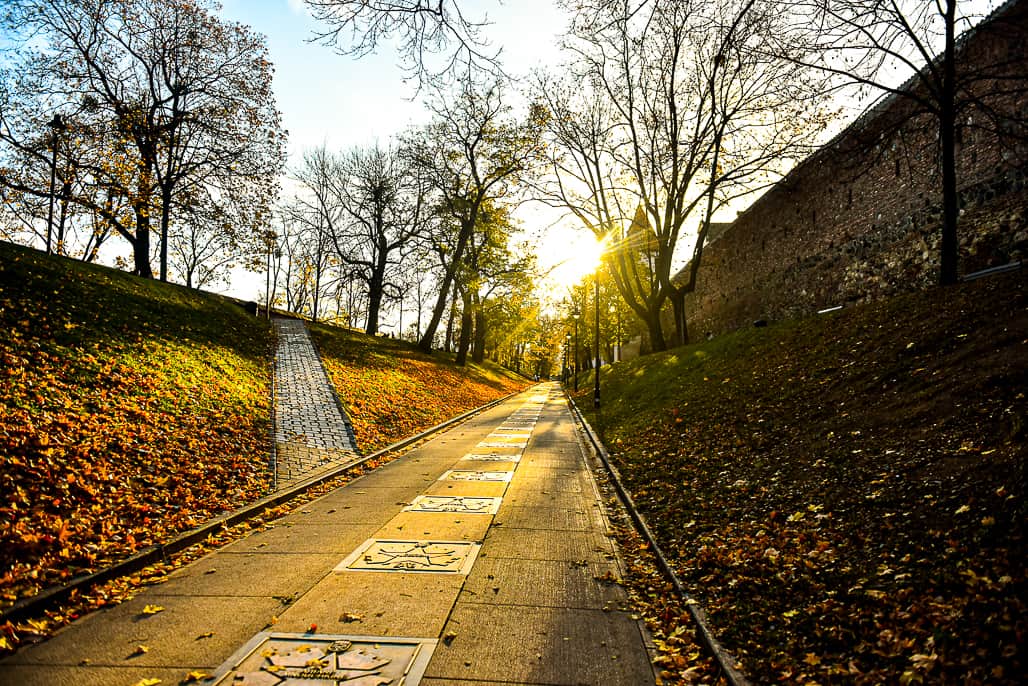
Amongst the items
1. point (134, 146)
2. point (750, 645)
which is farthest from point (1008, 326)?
point (134, 146)

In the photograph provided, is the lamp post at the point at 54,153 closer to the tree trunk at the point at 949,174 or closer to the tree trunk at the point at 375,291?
the tree trunk at the point at 375,291

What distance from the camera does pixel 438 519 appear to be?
727cm

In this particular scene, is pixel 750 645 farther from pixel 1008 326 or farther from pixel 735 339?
pixel 735 339

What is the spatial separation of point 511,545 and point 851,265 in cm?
1558

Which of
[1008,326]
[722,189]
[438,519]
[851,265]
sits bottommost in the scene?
[438,519]

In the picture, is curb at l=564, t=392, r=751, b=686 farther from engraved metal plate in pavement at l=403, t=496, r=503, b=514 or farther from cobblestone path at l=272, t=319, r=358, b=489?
cobblestone path at l=272, t=319, r=358, b=489

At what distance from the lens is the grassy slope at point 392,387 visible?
1537 centimetres

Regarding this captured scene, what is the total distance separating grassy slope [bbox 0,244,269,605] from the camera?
5414 millimetres

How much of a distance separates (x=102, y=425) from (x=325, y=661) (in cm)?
634

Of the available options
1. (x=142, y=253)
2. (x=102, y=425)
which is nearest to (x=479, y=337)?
(x=142, y=253)

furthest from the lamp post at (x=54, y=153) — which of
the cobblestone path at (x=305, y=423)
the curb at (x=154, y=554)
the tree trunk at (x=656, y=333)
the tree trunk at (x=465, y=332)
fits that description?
the tree trunk at (x=656, y=333)

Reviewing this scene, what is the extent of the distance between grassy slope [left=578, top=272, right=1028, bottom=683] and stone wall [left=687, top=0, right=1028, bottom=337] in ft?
9.80

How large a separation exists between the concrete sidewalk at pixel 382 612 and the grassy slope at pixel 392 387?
20.0 ft

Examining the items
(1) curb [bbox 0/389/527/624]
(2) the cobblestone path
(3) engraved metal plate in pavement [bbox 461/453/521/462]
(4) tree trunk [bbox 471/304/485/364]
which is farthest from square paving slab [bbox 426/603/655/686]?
(4) tree trunk [bbox 471/304/485/364]
